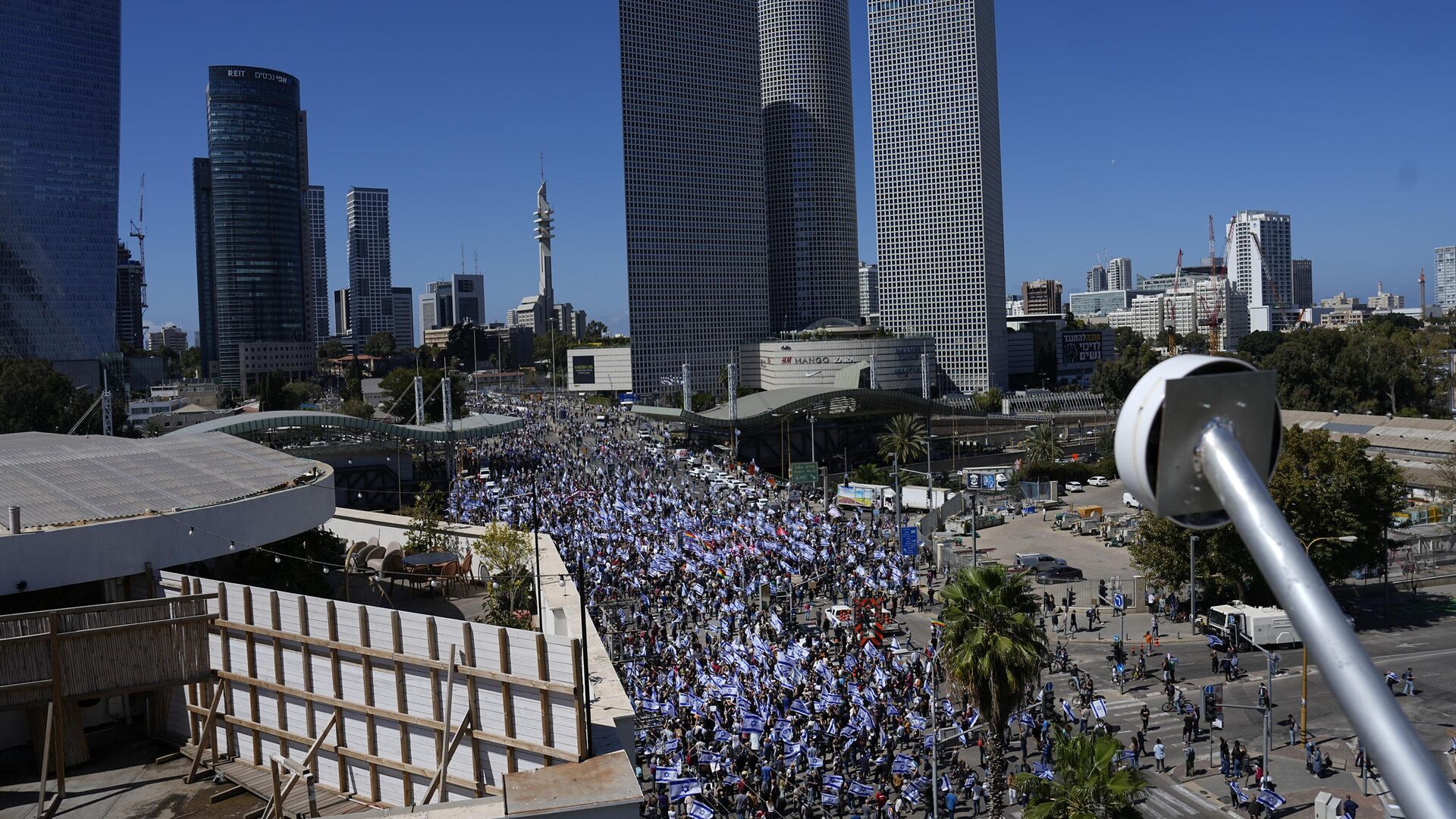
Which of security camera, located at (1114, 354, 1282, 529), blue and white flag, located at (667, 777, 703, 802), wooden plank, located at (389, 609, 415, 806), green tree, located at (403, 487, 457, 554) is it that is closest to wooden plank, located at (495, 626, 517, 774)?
wooden plank, located at (389, 609, 415, 806)

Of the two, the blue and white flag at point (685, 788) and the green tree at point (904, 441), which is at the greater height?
the green tree at point (904, 441)

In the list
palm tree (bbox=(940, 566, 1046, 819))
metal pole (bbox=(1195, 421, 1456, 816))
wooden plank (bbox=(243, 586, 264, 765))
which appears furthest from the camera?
palm tree (bbox=(940, 566, 1046, 819))

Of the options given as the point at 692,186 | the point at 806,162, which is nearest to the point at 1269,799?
the point at 692,186

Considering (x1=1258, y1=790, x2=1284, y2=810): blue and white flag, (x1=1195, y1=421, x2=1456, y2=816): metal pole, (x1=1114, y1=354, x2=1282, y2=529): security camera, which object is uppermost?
(x1=1114, y1=354, x2=1282, y2=529): security camera

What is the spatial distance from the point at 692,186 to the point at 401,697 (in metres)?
145

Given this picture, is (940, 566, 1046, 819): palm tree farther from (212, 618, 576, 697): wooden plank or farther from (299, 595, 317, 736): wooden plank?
(299, 595, 317, 736): wooden plank

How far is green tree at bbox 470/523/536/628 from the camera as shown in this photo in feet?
70.7

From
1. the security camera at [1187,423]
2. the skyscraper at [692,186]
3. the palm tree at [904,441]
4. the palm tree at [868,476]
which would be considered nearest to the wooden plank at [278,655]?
the security camera at [1187,423]

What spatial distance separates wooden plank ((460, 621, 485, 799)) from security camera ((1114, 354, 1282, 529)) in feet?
40.3

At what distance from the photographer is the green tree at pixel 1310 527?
36656 mm

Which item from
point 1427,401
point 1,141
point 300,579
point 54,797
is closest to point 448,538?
point 300,579

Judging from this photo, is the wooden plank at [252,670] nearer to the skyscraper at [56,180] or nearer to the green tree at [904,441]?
the green tree at [904,441]

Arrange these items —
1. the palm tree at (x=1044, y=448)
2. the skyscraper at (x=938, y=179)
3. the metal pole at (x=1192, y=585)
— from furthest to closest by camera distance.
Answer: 1. the skyscraper at (x=938, y=179)
2. the palm tree at (x=1044, y=448)
3. the metal pole at (x=1192, y=585)

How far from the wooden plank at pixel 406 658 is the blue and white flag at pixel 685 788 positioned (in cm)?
654
